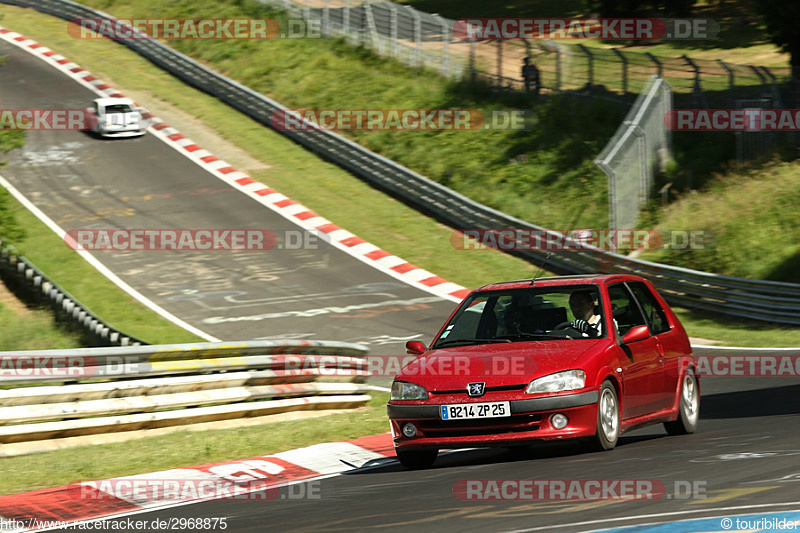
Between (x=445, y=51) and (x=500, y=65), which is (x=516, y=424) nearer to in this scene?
(x=500, y=65)

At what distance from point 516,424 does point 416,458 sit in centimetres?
104

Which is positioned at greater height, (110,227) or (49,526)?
(49,526)

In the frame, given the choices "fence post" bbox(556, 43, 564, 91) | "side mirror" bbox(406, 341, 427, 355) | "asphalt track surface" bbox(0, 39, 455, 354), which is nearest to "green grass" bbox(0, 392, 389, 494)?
"side mirror" bbox(406, 341, 427, 355)

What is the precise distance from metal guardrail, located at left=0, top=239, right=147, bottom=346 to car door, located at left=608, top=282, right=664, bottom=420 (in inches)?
371

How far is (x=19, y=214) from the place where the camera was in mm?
27234

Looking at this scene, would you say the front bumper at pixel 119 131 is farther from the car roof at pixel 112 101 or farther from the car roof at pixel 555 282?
the car roof at pixel 555 282

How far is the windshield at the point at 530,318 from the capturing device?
29.6ft

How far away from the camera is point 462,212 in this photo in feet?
90.5

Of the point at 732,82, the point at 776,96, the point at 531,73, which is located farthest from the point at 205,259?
the point at 776,96

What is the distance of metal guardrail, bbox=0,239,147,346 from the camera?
58.5ft

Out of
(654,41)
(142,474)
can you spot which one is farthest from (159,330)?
(654,41)

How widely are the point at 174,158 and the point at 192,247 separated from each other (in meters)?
6.91

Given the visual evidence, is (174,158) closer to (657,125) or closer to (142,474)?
(657,125)

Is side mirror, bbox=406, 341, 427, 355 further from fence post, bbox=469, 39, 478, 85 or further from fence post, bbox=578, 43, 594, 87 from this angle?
fence post, bbox=469, 39, 478, 85
